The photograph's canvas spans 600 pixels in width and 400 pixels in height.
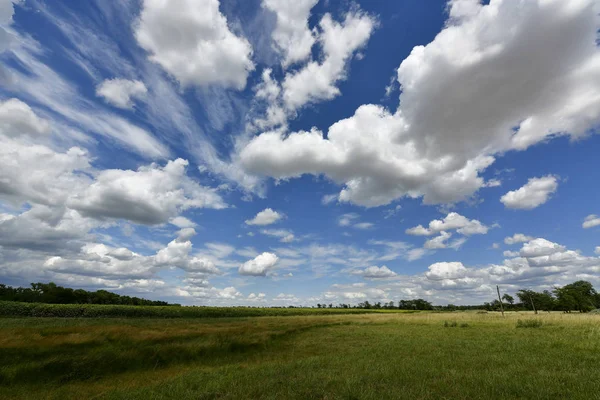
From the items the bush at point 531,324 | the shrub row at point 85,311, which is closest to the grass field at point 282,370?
the bush at point 531,324

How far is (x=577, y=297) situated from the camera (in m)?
91.3

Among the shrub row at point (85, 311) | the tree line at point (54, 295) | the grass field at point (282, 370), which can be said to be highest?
the tree line at point (54, 295)

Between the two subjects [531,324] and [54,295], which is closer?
[531,324]

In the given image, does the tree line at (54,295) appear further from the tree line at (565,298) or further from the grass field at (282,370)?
the tree line at (565,298)

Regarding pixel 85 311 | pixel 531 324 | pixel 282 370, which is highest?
pixel 531 324

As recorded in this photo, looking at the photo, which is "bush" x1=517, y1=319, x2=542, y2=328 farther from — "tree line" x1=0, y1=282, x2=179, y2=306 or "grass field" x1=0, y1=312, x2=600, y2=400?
"tree line" x1=0, y1=282, x2=179, y2=306

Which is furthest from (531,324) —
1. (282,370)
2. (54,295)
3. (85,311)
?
(54,295)

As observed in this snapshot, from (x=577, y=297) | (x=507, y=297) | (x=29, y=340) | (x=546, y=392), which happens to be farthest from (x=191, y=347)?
(x=507, y=297)

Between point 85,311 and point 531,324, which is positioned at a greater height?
point 531,324

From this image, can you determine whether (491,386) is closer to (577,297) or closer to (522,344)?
(522,344)

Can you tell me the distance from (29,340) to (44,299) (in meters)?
93.0

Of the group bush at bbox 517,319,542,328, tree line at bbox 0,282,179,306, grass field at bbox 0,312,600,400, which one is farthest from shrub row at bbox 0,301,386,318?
bush at bbox 517,319,542,328

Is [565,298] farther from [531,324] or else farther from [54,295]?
[54,295]

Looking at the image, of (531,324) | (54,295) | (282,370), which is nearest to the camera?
(282,370)
